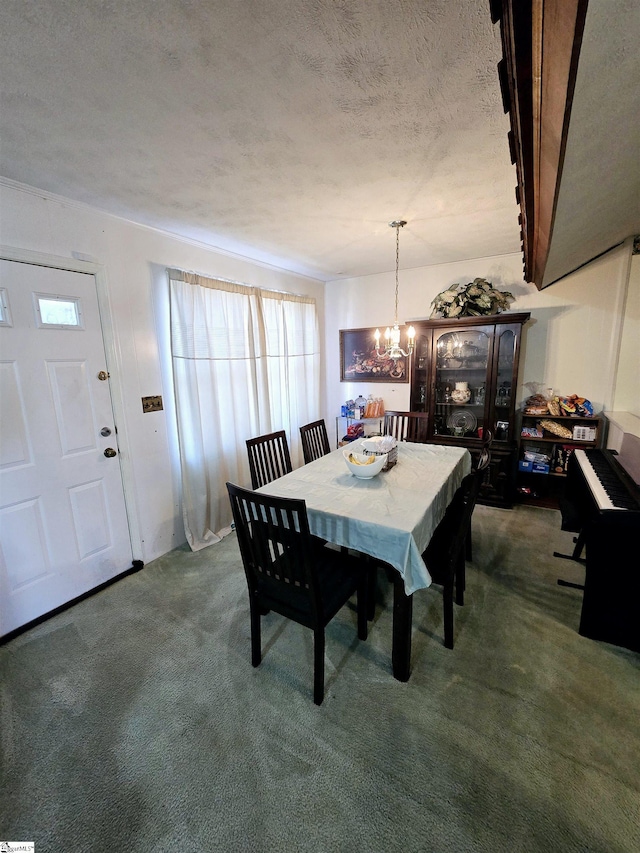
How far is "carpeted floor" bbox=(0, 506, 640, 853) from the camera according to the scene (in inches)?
43.6

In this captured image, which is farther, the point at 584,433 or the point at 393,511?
the point at 584,433

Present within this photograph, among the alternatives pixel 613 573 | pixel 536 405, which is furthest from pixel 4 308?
pixel 536 405

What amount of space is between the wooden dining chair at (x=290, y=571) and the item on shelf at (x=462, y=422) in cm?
238

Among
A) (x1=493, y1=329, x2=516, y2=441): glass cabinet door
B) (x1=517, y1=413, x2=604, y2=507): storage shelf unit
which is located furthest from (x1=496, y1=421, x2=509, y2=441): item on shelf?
(x1=517, y1=413, x2=604, y2=507): storage shelf unit

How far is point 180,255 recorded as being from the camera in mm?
2656

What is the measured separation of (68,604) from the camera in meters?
2.16

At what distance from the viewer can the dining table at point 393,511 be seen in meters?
1.47

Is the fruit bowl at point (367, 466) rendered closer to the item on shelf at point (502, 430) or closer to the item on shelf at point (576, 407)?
the item on shelf at point (502, 430)

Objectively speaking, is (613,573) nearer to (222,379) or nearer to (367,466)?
(367,466)

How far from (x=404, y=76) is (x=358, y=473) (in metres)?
1.76

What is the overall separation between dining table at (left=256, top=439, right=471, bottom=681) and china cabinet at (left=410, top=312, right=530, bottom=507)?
4.12ft

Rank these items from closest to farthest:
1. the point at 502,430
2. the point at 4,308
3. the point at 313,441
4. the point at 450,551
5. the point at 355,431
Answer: the point at 450,551, the point at 4,308, the point at 313,441, the point at 502,430, the point at 355,431

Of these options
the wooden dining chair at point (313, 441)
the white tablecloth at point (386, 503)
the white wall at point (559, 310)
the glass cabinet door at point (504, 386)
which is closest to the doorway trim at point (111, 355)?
the white tablecloth at point (386, 503)

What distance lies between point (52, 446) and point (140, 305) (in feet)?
3.71
